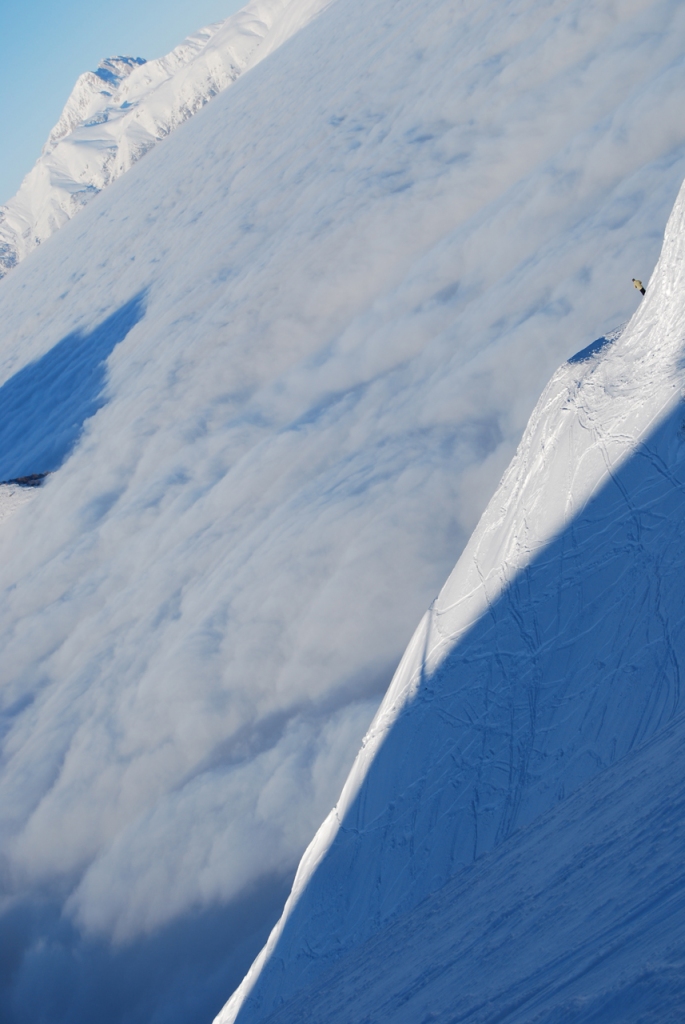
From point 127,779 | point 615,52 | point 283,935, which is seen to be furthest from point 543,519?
point 615,52

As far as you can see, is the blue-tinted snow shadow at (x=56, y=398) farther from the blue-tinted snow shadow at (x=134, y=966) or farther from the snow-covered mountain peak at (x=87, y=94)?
the snow-covered mountain peak at (x=87, y=94)

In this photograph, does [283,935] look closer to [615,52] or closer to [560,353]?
[560,353]

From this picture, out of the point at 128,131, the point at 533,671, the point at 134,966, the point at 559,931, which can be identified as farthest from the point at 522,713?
the point at 128,131

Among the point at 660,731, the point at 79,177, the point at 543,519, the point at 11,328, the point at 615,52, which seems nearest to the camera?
the point at 660,731

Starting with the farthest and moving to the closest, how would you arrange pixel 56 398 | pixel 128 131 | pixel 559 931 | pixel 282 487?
pixel 128 131 → pixel 56 398 → pixel 282 487 → pixel 559 931

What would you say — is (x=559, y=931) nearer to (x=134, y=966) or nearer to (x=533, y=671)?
(x=533, y=671)

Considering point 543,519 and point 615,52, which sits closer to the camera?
point 543,519

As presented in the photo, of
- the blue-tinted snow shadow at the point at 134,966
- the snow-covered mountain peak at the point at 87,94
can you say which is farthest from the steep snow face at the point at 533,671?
the snow-covered mountain peak at the point at 87,94
